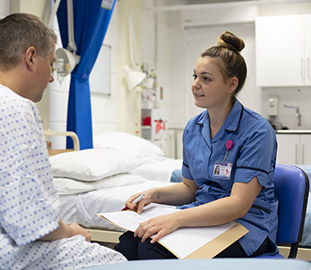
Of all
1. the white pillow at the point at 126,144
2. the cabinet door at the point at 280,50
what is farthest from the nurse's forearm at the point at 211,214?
the cabinet door at the point at 280,50

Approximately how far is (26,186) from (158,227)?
1.94 ft

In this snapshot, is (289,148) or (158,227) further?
(289,148)

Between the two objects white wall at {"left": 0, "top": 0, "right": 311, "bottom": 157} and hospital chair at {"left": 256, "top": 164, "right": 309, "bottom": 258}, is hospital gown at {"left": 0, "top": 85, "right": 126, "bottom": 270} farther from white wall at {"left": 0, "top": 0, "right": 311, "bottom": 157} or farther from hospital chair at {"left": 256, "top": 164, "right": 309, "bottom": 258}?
white wall at {"left": 0, "top": 0, "right": 311, "bottom": 157}

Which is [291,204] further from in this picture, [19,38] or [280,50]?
[280,50]

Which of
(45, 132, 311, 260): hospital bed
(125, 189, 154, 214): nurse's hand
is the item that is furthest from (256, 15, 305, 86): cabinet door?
(125, 189, 154, 214): nurse's hand

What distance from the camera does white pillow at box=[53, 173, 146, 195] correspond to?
2.73 meters

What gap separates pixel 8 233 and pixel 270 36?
548 centimetres

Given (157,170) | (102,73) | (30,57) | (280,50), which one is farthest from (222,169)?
(280,50)

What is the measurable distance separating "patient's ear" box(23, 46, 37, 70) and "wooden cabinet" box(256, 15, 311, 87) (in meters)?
5.06

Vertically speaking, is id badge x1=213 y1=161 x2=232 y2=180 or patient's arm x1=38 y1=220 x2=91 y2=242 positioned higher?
id badge x1=213 y1=161 x2=232 y2=180

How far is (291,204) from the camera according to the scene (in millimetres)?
1672

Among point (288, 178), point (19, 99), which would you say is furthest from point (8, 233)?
point (288, 178)

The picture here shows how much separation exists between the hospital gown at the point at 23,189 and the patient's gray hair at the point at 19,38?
16cm

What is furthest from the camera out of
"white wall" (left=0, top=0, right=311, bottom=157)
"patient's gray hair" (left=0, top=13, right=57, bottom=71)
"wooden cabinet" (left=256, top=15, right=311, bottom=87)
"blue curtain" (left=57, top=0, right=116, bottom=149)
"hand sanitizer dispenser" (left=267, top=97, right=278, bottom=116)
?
"hand sanitizer dispenser" (left=267, top=97, right=278, bottom=116)
